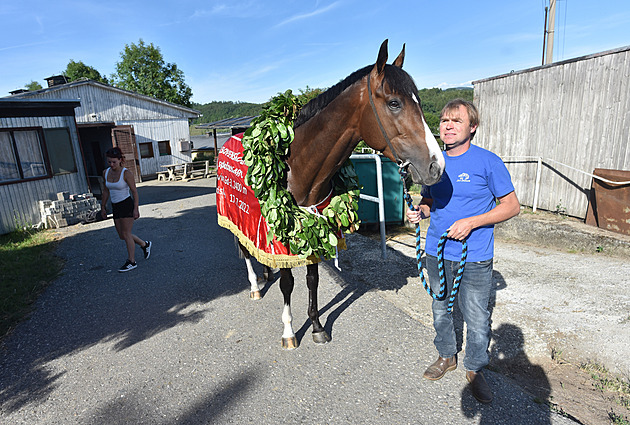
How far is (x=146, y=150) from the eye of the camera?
17.2m

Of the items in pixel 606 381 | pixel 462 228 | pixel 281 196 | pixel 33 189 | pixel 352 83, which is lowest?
pixel 606 381

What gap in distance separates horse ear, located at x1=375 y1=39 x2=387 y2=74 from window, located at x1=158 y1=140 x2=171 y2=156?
59.3ft

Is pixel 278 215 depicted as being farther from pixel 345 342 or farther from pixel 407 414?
pixel 407 414

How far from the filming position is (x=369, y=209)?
275 inches

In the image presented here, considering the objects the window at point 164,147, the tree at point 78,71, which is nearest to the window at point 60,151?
the window at point 164,147

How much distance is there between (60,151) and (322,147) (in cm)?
997

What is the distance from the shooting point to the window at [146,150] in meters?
17.0

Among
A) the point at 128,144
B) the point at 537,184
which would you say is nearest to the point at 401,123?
the point at 537,184

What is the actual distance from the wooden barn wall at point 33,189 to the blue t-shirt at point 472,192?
9.88m

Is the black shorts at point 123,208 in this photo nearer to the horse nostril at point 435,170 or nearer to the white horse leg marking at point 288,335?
the white horse leg marking at point 288,335

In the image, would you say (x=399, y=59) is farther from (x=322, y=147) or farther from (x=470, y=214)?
(x=470, y=214)

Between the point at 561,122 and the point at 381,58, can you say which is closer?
the point at 381,58

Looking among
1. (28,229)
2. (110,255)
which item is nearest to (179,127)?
(28,229)

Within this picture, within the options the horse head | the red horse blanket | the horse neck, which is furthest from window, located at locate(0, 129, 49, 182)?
the horse head
